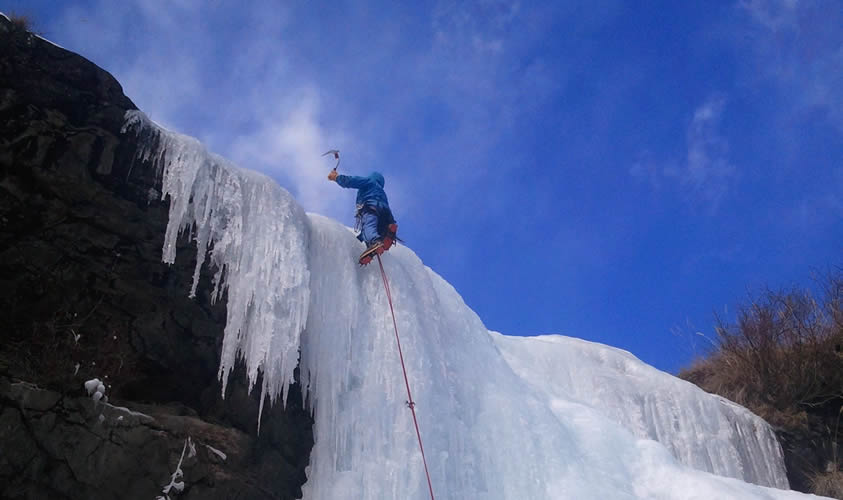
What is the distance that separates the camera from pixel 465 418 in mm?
6918

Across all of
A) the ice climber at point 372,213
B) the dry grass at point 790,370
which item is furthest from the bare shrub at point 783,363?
the ice climber at point 372,213

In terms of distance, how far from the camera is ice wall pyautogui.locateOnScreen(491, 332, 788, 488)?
30.6ft

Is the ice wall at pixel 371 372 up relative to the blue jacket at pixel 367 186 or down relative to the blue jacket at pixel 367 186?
down

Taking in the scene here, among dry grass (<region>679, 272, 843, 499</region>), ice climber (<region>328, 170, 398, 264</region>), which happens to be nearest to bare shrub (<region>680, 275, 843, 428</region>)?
dry grass (<region>679, 272, 843, 499</region>)

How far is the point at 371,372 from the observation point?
251 inches

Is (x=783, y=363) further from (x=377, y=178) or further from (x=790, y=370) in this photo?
(x=377, y=178)

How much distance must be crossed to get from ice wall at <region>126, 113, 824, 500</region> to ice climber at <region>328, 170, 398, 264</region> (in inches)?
10.3

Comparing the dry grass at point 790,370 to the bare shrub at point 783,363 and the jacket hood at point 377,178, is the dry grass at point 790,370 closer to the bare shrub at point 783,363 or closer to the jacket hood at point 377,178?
the bare shrub at point 783,363

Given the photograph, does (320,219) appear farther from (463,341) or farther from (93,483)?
(93,483)

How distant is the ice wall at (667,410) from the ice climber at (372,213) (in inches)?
128

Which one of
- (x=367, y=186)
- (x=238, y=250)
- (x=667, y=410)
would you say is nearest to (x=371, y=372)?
(x=238, y=250)

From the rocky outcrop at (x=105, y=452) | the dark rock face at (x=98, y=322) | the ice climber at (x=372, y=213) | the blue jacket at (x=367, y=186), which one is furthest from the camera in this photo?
the blue jacket at (x=367, y=186)

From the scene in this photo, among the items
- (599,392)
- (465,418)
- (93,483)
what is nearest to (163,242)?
(93,483)

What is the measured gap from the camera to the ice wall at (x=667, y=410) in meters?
9.33
